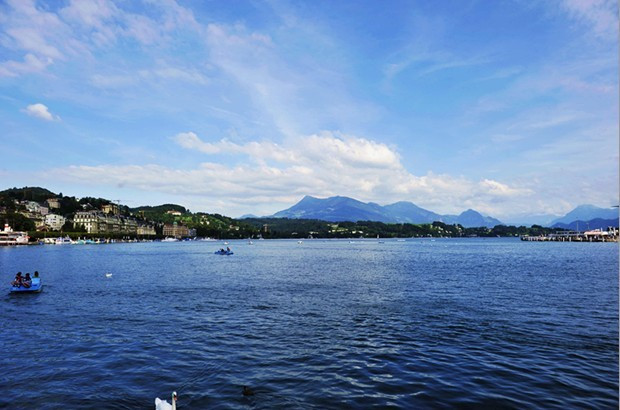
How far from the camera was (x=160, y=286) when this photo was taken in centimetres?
5806

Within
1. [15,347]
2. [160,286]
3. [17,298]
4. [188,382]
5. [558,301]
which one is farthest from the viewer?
[160,286]

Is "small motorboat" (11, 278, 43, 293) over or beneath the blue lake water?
→ over

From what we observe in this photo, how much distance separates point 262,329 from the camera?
102ft

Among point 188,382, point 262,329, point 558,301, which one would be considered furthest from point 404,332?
→ point 558,301

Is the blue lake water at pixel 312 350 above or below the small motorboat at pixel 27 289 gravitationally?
below

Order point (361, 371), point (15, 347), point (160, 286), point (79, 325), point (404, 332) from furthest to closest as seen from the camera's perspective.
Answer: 1. point (160, 286)
2. point (79, 325)
3. point (404, 332)
4. point (15, 347)
5. point (361, 371)

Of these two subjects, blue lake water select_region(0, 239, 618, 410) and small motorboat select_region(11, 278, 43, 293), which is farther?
small motorboat select_region(11, 278, 43, 293)

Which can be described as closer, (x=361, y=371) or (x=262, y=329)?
(x=361, y=371)

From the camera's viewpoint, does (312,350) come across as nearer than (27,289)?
Yes

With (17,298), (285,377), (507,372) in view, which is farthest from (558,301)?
(17,298)

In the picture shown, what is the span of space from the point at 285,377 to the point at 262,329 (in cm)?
1053

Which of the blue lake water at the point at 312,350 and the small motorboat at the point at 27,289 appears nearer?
the blue lake water at the point at 312,350

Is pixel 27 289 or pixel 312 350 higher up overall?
pixel 27 289

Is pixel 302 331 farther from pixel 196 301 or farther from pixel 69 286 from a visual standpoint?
pixel 69 286
